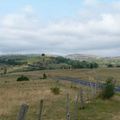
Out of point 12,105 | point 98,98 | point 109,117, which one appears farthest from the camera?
point 98,98

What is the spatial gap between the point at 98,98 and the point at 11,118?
551 inches

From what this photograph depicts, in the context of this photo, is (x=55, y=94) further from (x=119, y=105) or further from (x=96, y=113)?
(x=96, y=113)

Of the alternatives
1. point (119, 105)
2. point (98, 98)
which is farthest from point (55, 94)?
point (119, 105)

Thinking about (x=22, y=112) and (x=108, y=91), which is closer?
(x=22, y=112)

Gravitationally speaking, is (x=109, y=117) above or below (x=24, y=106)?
below

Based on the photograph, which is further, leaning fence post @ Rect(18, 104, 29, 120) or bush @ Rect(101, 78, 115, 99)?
bush @ Rect(101, 78, 115, 99)

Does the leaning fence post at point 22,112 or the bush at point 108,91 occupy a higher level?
the leaning fence post at point 22,112

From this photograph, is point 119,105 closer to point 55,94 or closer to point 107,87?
point 107,87

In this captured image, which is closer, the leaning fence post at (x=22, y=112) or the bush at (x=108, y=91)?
the leaning fence post at (x=22, y=112)

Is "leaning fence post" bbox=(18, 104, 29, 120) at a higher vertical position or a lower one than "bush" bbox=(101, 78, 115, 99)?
higher

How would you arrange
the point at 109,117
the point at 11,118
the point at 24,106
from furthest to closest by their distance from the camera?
1. the point at 109,117
2. the point at 11,118
3. the point at 24,106

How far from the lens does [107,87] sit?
37.7 meters

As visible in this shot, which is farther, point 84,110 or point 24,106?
point 84,110

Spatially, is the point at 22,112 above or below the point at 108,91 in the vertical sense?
above
